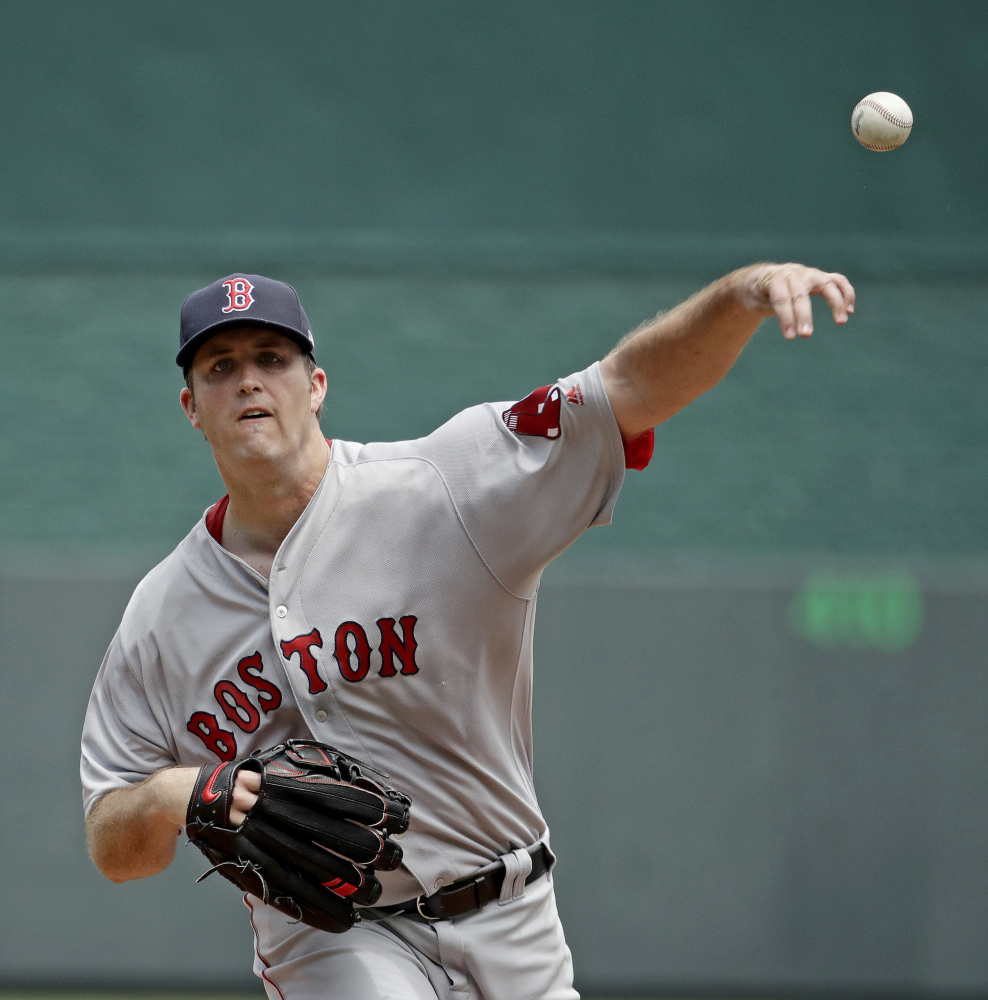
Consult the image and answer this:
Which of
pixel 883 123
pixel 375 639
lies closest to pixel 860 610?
pixel 883 123

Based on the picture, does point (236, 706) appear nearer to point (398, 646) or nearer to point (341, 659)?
point (341, 659)

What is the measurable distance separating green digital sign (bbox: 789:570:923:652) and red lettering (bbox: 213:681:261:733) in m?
4.05

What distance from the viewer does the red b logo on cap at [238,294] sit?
3.13 meters

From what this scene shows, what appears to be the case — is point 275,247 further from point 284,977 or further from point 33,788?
point 284,977

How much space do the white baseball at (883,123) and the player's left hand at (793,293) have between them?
151 centimetres

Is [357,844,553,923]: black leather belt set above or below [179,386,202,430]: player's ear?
below

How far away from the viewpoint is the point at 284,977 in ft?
10.2

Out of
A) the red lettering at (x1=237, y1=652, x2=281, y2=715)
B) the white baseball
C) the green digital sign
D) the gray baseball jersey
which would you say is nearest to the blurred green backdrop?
the green digital sign

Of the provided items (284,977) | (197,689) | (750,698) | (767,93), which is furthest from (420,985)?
(767,93)

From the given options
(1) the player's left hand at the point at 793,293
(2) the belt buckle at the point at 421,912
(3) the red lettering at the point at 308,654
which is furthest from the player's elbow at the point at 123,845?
(1) the player's left hand at the point at 793,293

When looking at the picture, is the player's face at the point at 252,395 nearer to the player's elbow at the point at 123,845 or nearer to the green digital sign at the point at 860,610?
the player's elbow at the point at 123,845

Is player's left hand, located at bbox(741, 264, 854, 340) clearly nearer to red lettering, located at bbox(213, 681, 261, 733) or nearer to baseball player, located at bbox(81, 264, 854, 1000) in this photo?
baseball player, located at bbox(81, 264, 854, 1000)

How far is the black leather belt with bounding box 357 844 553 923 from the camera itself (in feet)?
10.1

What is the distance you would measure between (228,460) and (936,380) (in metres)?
5.93
